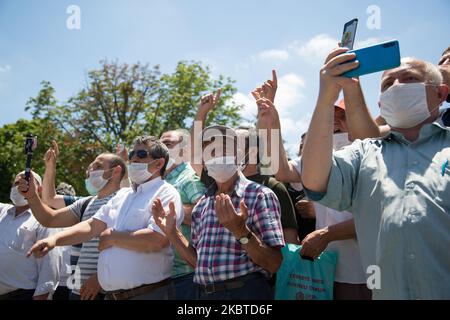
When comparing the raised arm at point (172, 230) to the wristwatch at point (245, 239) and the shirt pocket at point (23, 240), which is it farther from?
the shirt pocket at point (23, 240)

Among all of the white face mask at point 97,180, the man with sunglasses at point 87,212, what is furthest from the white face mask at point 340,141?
the white face mask at point 97,180

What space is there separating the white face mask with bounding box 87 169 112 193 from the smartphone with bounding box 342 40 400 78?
3278 mm

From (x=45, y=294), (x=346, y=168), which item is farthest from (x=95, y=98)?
(x=346, y=168)

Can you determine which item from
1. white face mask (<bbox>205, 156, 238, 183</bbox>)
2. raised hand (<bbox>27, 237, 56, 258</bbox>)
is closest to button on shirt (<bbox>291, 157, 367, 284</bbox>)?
white face mask (<bbox>205, 156, 238, 183</bbox>)

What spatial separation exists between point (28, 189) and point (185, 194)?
1673 millimetres

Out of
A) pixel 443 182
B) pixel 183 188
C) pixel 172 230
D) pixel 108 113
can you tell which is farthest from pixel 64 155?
pixel 443 182

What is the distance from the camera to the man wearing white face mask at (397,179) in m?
2.06

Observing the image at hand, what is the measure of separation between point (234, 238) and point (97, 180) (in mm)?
2232

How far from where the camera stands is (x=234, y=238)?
300 centimetres

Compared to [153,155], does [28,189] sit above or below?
below

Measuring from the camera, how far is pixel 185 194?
13.7 feet

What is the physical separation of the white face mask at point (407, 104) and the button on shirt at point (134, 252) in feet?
6.43
